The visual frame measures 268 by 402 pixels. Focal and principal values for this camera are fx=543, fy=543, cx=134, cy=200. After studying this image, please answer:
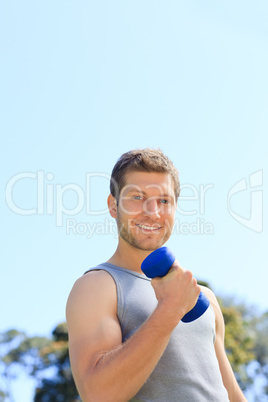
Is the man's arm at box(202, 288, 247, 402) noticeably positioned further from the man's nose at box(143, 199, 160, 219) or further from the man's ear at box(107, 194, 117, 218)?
the man's ear at box(107, 194, 117, 218)

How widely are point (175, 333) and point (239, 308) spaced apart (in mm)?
34030

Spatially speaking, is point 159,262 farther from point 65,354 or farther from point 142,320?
point 65,354

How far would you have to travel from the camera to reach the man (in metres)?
2.63

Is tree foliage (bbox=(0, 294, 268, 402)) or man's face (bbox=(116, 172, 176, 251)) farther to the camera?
tree foliage (bbox=(0, 294, 268, 402))

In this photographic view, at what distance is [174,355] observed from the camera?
2982mm

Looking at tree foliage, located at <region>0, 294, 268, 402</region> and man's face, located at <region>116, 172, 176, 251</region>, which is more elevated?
man's face, located at <region>116, 172, 176, 251</region>

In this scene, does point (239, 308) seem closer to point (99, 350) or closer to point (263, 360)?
point (263, 360)

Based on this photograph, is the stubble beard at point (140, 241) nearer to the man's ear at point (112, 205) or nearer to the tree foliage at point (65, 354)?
the man's ear at point (112, 205)

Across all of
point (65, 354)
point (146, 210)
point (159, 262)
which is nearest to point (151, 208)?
point (146, 210)

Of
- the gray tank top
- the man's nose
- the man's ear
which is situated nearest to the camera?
the gray tank top

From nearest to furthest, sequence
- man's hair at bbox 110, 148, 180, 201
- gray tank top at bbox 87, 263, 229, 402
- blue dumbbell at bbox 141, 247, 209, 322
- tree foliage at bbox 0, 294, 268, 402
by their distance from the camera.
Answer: blue dumbbell at bbox 141, 247, 209, 322 → gray tank top at bbox 87, 263, 229, 402 → man's hair at bbox 110, 148, 180, 201 → tree foliage at bbox 0, 294, 268, 402

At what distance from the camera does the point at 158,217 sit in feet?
10.8

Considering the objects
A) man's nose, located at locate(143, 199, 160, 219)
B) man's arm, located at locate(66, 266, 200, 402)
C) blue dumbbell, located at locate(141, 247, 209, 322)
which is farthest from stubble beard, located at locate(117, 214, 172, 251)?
blue dumbbell, located at locate(141, 247, 209, 322)

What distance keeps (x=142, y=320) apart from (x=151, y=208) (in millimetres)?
687
